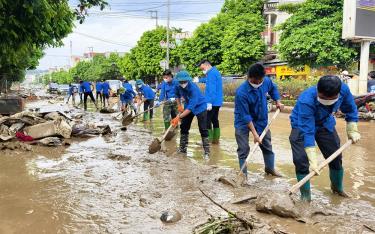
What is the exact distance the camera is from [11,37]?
582 cm

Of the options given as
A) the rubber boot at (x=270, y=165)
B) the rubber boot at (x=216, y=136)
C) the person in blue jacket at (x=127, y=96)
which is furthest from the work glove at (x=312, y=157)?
the person in blue jacket at (x=127, y=96)

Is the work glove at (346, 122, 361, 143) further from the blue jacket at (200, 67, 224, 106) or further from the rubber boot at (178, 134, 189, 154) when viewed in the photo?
the blue jacket at (200, 67, 224, 106)

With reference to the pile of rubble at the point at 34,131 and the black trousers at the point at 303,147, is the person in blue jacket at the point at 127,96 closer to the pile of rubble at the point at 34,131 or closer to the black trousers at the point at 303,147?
the pile of rubble at the point at 34,131

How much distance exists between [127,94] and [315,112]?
10.9 m

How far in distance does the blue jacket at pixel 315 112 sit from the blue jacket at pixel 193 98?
101 inches

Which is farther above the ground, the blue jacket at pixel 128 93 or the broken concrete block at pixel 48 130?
the blue jacket at pixel 128 93

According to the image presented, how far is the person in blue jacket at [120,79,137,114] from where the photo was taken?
47.3 feet

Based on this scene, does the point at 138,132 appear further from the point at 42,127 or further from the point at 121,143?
the point at 42,127

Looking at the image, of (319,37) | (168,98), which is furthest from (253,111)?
(319,37)

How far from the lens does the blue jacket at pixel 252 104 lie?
16.9 ft

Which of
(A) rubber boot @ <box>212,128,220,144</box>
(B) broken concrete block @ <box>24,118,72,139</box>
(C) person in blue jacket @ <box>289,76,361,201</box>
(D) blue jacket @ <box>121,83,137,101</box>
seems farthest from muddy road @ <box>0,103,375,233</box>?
(D) blue jacket @ <box>121,83,137,101</box>

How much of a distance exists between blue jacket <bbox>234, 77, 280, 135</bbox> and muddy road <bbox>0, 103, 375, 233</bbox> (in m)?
0.74

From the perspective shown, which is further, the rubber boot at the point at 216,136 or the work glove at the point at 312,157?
the rubber boot at the point at 216,136

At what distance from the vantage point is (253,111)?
17.7 ft
